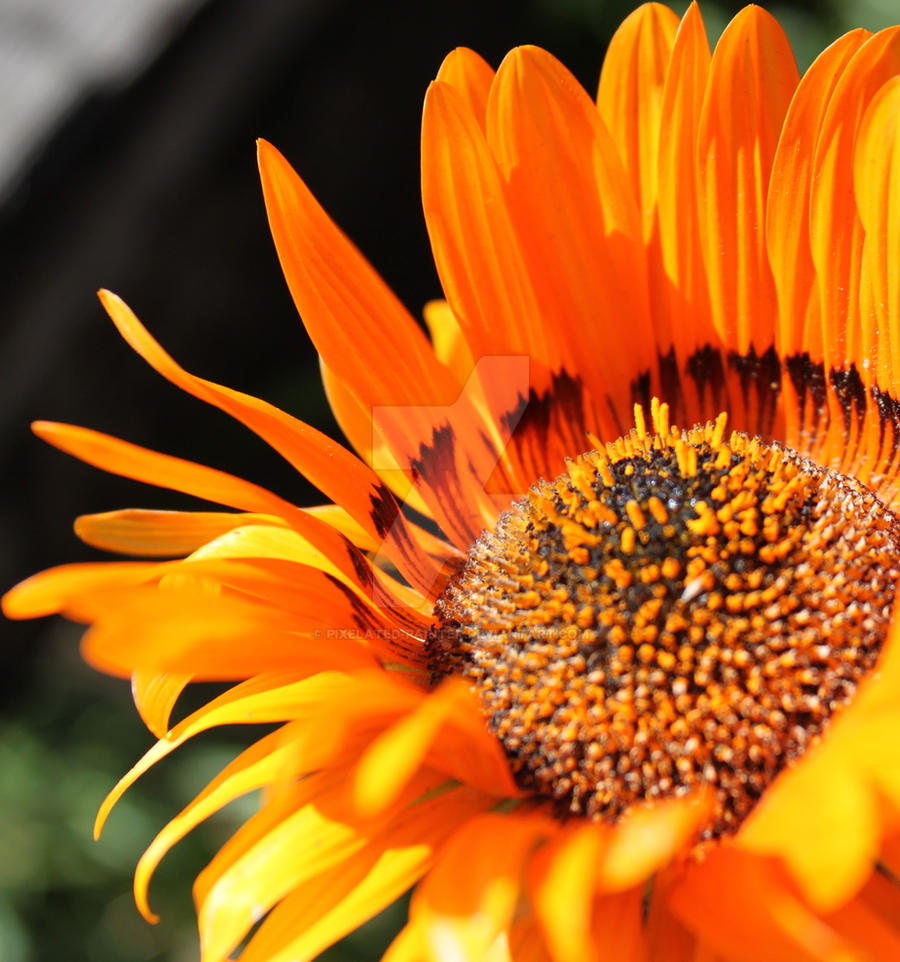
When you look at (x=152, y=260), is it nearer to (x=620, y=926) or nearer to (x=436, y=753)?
(x=436, y=753)

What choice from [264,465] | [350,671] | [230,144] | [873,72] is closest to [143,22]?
[230,144]

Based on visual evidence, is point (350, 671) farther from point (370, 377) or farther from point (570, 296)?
point (570, 296)

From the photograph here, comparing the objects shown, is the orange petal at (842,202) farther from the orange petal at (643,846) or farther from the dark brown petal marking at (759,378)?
the orange petal at (643,846)

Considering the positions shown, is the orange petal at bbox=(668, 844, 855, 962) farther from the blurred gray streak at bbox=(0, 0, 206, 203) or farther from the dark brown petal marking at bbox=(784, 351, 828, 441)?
the blurred gray streak at bbox=(0, 0, 206, 203)

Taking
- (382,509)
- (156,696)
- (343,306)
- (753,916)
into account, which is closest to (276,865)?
(156,696)

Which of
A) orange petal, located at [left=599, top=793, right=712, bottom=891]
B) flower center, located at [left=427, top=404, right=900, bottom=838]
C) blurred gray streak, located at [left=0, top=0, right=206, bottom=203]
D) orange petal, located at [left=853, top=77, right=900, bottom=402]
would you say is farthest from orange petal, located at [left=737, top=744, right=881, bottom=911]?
blurred gray streak, located at [left=0, top=0, right=206, bottom=203]

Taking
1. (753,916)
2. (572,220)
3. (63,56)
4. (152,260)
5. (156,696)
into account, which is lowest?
(753,916)
